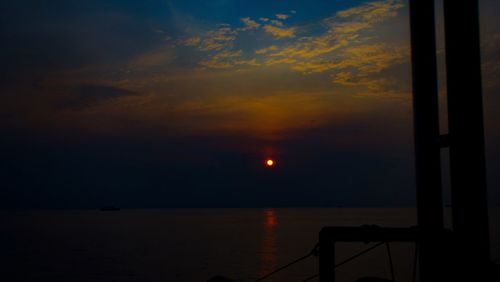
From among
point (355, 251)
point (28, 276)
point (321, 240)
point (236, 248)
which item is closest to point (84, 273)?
point (28, 276)

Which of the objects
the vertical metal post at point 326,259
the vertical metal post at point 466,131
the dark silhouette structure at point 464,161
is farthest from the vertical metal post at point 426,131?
the vertical metal post at point 326,259

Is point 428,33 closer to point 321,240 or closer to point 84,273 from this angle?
point 321,240

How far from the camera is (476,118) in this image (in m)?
4.17

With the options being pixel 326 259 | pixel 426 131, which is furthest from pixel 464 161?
pixel 326 259

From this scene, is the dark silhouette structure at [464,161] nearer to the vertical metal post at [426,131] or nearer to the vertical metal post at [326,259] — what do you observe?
the vertical metal post at [426,131]

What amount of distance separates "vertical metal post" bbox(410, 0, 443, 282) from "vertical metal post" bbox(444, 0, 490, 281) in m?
0.87

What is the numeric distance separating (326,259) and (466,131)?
2041 millimetres

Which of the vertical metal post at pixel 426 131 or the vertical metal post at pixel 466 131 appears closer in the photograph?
the vertical metal post at pixel 466 131

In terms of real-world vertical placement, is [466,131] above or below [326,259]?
above

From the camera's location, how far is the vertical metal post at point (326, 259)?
5258 millimetres

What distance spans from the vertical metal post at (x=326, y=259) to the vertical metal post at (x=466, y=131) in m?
1.46

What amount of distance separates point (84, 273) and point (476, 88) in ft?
178

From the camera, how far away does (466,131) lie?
4.17 m

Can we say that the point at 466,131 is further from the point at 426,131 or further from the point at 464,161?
the point at 426,131
